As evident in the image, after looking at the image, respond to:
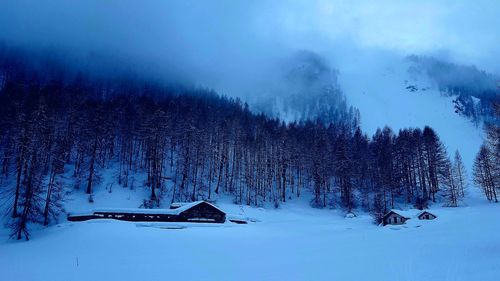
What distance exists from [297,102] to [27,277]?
175959mm

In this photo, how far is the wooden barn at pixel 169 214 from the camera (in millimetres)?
43188

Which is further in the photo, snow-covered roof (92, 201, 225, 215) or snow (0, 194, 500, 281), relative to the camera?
snow-covered roof (92, 201, 225, 215)

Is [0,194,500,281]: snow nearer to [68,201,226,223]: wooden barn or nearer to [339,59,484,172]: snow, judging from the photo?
[68,201,226,223]: wooden barn

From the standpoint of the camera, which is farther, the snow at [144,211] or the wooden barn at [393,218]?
the wooden barn at [393,218]

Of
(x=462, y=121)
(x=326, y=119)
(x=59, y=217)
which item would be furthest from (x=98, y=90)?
(x=462, y=121)

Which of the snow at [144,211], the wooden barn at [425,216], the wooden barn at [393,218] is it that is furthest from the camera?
the wooden barn at [393,218]

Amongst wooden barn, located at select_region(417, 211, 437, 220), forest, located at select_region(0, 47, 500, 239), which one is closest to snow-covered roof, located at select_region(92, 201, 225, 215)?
forest, located at select_region(0, 47, 500, 239)

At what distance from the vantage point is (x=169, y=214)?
1791 inches

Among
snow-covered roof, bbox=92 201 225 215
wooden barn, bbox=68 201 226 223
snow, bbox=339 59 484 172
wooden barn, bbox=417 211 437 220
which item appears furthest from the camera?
snow, bbox=339 59 484 172

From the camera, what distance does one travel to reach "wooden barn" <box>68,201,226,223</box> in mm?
43188

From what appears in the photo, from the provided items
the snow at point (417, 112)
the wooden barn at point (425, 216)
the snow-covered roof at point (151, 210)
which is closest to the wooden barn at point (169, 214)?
the snow-covered roof at point (151, 210)

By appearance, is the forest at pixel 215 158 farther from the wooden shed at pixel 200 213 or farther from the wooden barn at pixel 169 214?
the wooden shed at pixel 200 213

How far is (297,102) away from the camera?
18712cm

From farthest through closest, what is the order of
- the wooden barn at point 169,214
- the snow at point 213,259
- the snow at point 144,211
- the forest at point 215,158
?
the forest at point 215,158 < the snow at point 144,211 < the wooden barn at point 169,214 < the snow at point 213,259
